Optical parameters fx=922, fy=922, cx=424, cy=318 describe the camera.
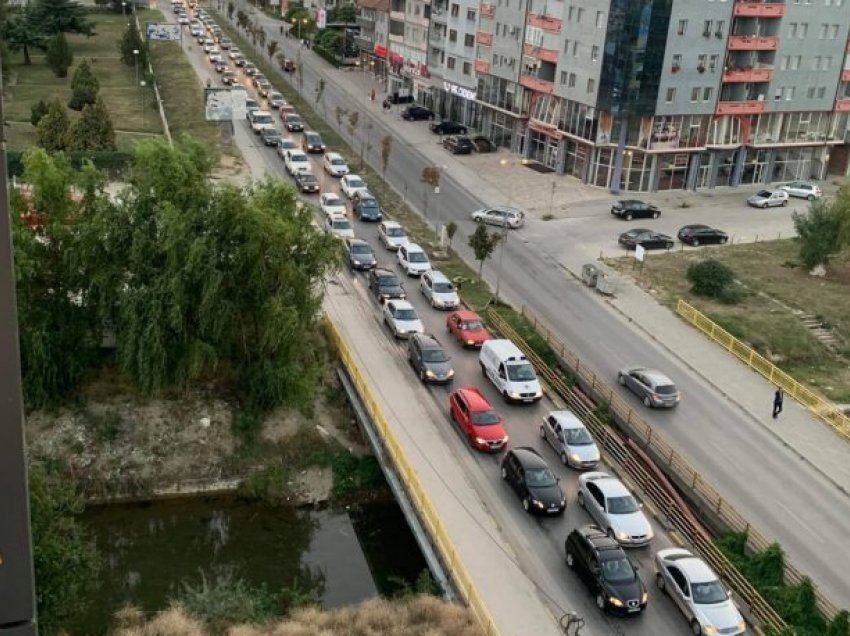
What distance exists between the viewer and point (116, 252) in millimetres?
32688

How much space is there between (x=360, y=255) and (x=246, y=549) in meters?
21.3

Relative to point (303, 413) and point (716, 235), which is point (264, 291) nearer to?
point (303, 413)

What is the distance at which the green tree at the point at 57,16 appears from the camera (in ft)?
328

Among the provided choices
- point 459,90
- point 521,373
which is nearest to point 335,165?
point 459,90

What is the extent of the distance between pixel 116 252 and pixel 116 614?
12.7 m

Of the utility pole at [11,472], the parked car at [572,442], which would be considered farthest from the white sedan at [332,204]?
the utility pole at [11,472]

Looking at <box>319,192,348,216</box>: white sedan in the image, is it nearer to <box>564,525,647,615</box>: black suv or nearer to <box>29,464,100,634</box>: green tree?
<box>564,525,647,615</box>: black suv

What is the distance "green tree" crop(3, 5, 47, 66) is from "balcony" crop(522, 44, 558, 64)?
52.8 metres

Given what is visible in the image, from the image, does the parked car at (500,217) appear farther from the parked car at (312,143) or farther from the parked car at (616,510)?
the parked car at (616,510)

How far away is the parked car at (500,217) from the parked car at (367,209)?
6.57 meters

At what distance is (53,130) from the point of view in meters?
64.5

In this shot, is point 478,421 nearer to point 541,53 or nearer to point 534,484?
point 534,484

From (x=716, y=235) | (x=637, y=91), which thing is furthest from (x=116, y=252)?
(x=637, y=91)

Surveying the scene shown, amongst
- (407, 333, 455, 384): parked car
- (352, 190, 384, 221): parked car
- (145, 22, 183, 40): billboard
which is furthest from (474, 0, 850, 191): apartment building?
(145, 22, 183, 40): billboard
